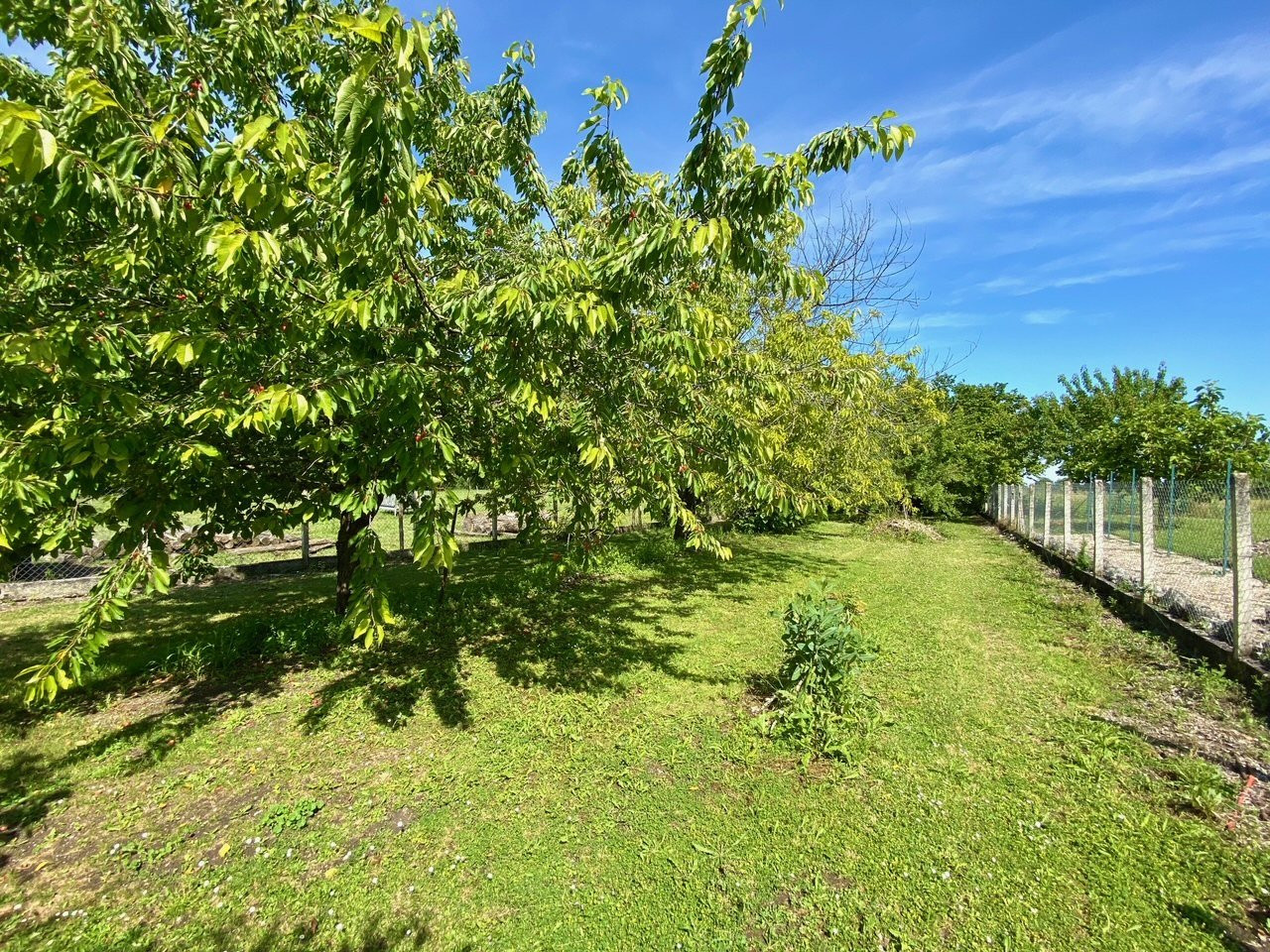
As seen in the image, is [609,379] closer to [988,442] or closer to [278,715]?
[278,715]

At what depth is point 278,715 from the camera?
4.64 meters

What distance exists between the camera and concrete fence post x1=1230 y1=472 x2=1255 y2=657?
190 inches

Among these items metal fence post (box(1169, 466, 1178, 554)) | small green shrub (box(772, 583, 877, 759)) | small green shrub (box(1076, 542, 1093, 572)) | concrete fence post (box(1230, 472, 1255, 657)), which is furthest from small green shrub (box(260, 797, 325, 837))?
small green shrub (box(1076, 542, 1093, 572))

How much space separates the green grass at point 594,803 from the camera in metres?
2.53

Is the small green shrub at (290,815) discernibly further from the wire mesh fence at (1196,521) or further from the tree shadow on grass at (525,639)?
the wire mesh fence at (1196,521)

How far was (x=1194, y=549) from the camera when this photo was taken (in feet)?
26.3

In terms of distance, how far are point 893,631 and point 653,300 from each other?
5.14 metres

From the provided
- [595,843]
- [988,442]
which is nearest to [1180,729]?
[595,843]

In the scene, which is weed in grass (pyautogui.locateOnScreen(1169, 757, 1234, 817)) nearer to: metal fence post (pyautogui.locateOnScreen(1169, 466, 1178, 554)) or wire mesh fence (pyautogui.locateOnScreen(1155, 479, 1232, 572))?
wire mesh fence (pyautogui.locateOnScreen(1155, 479, 1232, 572))

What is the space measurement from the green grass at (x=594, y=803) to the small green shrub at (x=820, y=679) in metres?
0.21

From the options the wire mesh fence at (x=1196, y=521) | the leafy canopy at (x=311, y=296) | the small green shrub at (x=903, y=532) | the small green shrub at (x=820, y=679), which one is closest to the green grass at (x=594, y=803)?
the small green shrub at (x=820, y=679)

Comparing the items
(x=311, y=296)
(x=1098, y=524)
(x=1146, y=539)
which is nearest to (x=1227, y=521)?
(x=1146, y=539)

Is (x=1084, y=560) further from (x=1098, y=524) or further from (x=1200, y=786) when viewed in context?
(x=1200, y=786)

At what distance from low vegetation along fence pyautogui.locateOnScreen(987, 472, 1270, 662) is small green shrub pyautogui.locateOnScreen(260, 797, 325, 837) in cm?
709
